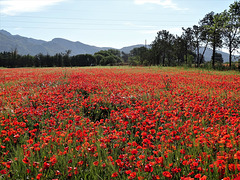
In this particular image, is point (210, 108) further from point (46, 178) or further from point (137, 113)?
point (46, 178)

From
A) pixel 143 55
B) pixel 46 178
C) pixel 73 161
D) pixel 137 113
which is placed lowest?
pixel 46 178

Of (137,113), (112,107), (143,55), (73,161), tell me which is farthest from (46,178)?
(143,55)

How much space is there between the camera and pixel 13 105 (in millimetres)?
5488

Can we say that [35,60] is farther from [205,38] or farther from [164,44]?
[205,38]

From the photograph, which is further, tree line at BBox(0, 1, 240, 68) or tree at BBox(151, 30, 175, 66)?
tree at BBox(151, 30, 175, 66)

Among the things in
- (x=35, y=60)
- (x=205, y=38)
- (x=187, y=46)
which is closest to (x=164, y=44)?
(x=187, y=46)

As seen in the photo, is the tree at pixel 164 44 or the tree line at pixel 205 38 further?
the tree at pixel 164 44

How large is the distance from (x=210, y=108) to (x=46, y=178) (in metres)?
3.93

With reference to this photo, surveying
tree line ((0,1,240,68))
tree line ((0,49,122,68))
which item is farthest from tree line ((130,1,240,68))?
tree line ((0,49,122,68))

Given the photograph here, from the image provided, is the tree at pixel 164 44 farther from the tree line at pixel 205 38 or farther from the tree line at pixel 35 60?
the tree line at pixel 35 60

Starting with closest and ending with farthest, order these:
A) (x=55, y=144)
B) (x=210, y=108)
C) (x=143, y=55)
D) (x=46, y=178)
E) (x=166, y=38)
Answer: (x=46, y=178), (x=55, y=144), (x=210, y=108), (x=166, y=38), (x=143, y=55)

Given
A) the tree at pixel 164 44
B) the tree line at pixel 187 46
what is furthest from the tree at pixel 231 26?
the tree at pixel 164 44

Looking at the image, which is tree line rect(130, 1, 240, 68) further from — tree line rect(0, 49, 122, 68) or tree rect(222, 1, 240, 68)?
tree line rect(0, 49, 122, 68)

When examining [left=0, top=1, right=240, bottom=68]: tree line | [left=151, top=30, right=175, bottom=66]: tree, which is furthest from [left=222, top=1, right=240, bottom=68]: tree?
[left=151, top=30, right=175, bottom=66]: tree
